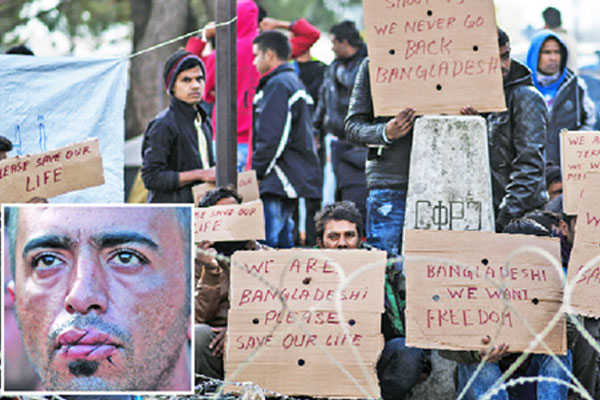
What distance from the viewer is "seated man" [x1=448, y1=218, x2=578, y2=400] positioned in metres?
5.52

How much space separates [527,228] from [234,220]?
156 centimetres

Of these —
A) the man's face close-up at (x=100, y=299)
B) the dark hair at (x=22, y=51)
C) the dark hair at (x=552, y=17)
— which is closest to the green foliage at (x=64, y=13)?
the dark hair at (x=552, y=17)

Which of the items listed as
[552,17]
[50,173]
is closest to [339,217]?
[50,173]

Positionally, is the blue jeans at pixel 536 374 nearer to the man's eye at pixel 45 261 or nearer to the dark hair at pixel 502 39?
the dark hair at pixel 502 39

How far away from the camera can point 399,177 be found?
21.3ft

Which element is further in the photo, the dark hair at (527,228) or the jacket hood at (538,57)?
the jacket hood at (538,57)

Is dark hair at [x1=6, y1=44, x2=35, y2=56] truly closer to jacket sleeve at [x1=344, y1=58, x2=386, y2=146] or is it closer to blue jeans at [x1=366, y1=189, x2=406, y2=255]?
jacket sleeve at [x1=344, y1=58, x2=386, y2=146]

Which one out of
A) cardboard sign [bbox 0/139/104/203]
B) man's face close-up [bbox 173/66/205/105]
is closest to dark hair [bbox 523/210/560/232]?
cardboard sign [bbox 0/139/104/203]

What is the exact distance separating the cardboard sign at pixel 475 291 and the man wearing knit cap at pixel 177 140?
2.60m

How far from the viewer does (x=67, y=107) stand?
733cm

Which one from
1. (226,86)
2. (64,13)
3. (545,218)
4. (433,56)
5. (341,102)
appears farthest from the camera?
(64,13)

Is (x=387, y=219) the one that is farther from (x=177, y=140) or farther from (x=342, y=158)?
(x=342, y=158)

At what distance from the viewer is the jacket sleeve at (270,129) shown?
323 inches

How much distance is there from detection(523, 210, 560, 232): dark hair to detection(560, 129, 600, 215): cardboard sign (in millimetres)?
349
